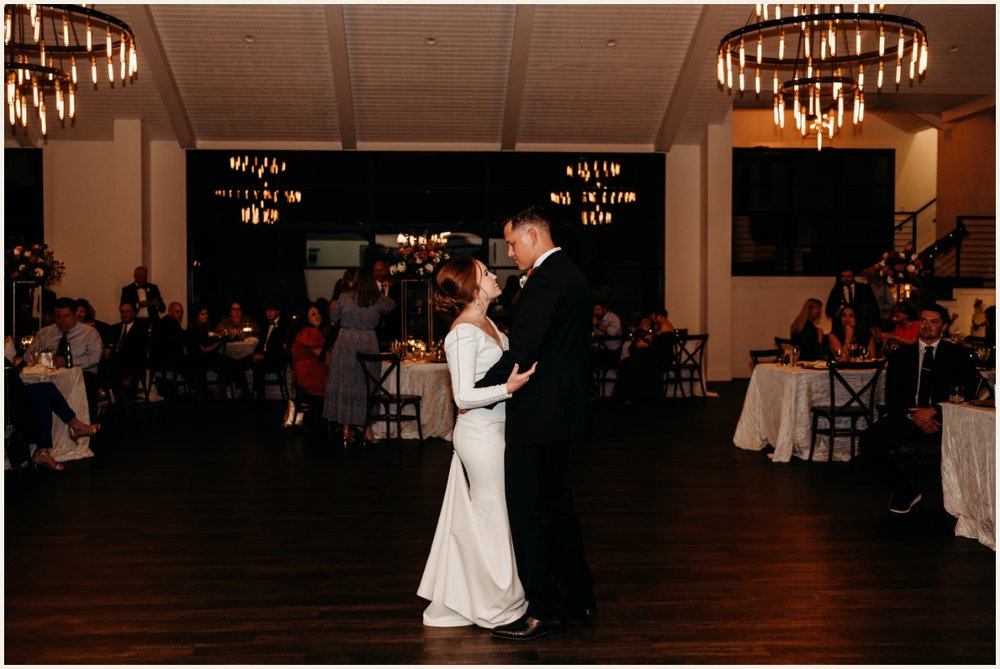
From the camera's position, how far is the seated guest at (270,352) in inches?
461

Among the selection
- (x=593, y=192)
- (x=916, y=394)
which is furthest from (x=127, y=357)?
(x=916, y=394)

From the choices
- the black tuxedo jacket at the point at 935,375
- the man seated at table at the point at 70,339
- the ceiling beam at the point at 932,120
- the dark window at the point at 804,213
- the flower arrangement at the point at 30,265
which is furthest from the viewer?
the ceiling beam at the point at 932,120

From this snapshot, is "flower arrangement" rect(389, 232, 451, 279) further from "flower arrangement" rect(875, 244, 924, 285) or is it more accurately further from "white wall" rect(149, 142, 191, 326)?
"white wall" rect(149, 142, 191, 326)

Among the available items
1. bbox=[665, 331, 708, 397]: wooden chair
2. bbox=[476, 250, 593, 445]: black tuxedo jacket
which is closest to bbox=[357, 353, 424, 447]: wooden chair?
bbox=[665, 331, 708, 397]: wooden chair

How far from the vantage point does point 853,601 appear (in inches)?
154

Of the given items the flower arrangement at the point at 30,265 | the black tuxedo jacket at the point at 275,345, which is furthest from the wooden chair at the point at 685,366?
the flower arrangement at the point at 30,265

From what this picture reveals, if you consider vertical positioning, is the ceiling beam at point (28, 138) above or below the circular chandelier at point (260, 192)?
above

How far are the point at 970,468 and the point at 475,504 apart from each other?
Result: 9.21ft

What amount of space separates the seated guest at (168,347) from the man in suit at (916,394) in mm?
8606

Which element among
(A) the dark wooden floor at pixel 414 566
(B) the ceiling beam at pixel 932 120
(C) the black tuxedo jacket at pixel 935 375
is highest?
(B) the ceiling beam at pixel 932 120

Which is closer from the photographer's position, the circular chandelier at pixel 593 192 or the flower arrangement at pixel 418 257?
the flower arrangement at pixel 418 257

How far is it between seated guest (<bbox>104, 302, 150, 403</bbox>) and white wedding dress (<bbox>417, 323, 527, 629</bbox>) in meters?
7.28

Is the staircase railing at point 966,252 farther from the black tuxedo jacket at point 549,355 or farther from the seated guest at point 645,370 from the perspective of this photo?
the black tuxedo jacket at point 549,355

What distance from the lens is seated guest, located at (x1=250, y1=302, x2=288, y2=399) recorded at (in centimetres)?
1170
